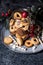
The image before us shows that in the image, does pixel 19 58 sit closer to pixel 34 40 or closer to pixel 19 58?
pixel 19 58

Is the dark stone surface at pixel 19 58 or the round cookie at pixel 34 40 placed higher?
the round cookie at pixel 34 40

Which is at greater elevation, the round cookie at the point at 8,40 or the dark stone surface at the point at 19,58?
the round cookie at the point at 8,40

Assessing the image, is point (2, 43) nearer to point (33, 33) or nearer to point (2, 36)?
point (2, 36)

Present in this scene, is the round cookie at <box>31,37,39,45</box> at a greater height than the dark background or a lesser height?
greater

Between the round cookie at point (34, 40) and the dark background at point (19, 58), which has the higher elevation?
the round cookie at point (34, 40)

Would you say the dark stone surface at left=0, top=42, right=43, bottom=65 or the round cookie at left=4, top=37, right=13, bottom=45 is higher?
the round cookie at left=4, top=37, right=13, bottom=45

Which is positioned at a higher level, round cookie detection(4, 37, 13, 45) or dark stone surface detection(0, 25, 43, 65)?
round cookie detection(4, 37, 13, 45)

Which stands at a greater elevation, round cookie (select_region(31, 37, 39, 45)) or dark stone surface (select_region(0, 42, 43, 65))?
round cookie (select_region(31, 37, 39, 45))

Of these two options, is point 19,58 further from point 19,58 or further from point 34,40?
point 34,40

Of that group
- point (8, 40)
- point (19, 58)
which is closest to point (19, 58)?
point (19, 58)

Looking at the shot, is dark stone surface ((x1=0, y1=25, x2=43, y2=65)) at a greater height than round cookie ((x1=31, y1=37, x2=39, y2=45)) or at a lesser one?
lesser

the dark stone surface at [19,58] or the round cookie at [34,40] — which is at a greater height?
the round cookie at [34,40]
